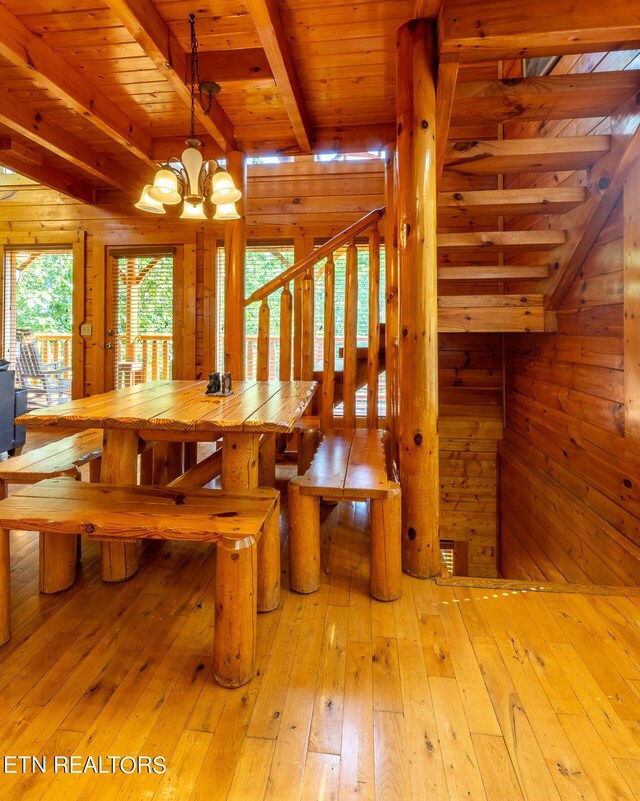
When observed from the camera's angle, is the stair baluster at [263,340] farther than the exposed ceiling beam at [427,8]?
Yes

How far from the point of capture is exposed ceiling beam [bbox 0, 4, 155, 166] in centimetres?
232

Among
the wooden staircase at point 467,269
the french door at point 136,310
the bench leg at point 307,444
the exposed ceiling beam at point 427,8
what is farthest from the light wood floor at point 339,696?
the french door at point 136,310

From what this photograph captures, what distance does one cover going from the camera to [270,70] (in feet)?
8.53

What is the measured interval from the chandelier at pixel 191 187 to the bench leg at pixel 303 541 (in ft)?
4.88

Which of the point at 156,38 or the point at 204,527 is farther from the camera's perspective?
the point at 156,38

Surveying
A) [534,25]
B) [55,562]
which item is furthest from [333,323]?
[55,562]

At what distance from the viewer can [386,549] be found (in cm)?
170

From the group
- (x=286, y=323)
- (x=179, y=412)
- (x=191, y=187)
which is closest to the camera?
(x=179, y=412)

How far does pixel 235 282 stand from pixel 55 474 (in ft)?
6.81

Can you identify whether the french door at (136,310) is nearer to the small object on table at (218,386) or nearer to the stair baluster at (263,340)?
the stair baluster at (263,340)

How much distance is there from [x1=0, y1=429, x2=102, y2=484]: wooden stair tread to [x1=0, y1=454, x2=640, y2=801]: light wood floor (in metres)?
0.45

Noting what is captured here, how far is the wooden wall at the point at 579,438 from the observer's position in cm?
226

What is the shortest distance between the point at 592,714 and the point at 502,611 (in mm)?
479

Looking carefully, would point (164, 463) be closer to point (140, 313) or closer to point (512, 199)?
point (512, 199)
